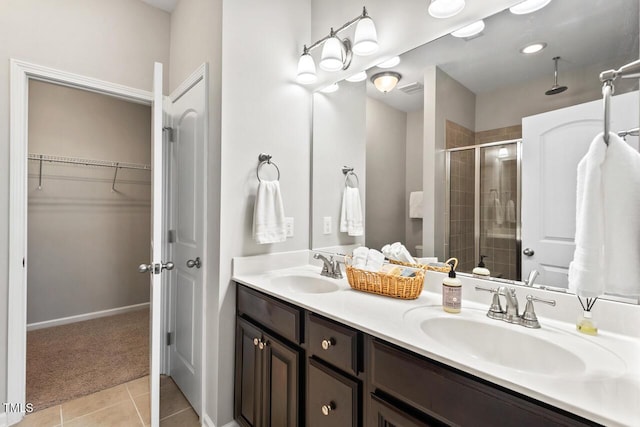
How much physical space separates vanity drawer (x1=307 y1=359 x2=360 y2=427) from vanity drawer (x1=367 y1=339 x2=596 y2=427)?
0.39ft

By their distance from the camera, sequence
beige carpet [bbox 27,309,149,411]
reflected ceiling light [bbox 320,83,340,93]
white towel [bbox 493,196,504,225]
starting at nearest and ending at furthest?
white towel [bbox 493,196,504,225] < reflected ceiling light [bbox 320,83,340,93] < beige carpet [bbox 27,309,149,411]

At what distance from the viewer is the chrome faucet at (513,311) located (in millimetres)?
1000

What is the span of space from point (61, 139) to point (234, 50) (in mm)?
2584

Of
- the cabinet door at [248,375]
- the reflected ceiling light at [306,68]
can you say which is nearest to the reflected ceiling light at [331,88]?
the reflected ceiling light at [306,68]

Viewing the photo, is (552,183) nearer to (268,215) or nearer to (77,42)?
(268,215)

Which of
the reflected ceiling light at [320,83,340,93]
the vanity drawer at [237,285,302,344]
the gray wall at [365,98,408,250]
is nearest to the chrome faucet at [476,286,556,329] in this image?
the gray wall at [365,98,408,250]

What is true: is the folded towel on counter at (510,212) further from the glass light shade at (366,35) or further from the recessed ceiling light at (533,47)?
the glass light shade at (366,35)

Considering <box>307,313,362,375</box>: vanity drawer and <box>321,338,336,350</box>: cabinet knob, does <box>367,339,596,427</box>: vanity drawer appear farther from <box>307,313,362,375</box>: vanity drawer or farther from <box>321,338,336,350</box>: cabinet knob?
<box>321,338,336,350</box>: cabinet knob

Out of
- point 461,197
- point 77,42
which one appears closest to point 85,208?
point 77,42

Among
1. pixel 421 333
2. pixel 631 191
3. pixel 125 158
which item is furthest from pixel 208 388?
pixel 125 158

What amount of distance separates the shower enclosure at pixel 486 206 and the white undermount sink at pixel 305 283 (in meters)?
0.65

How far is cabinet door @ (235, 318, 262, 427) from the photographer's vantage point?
1.51m

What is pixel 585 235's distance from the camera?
2.33ft

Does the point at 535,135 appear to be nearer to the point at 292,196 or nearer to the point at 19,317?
the point at 292,196
